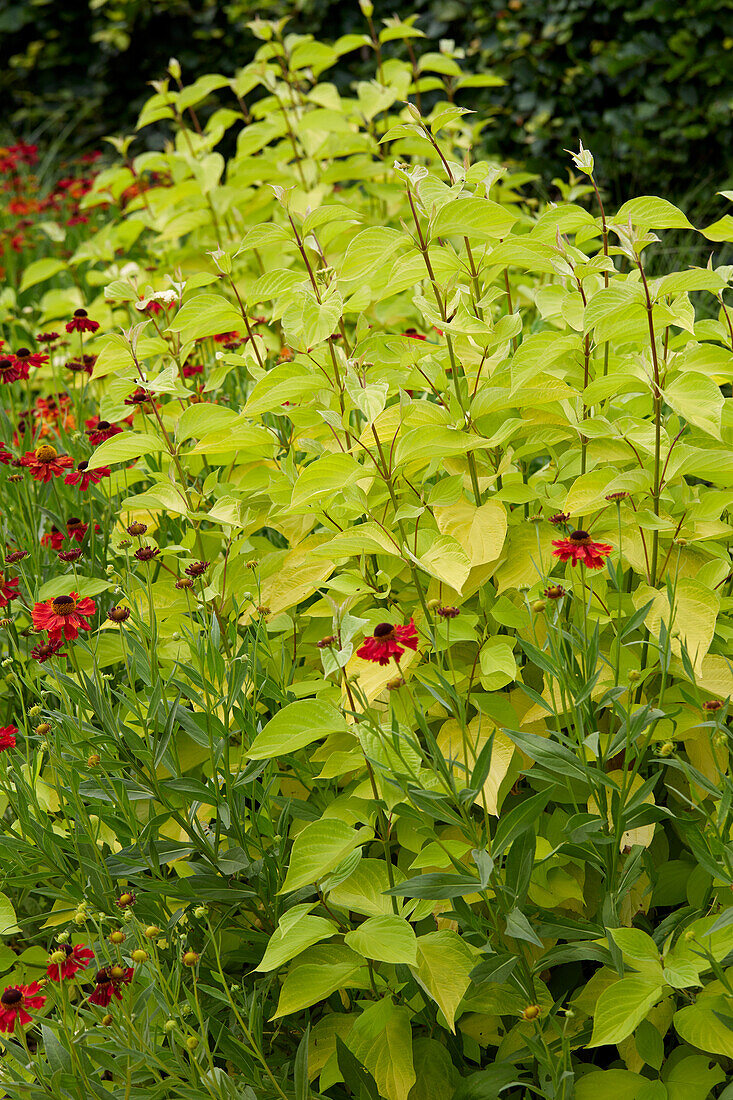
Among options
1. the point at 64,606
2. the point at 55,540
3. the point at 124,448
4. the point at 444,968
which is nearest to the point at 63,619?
the point at 64,606

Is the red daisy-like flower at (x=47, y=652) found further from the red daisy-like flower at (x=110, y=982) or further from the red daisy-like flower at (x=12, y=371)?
the red daisy-like flower at (x=12, y=371)

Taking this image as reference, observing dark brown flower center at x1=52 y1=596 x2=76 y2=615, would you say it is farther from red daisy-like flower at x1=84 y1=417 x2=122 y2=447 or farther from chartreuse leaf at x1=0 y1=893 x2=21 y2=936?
red daisy-like flower at x1=84 y1=417 x2=122 y2=447

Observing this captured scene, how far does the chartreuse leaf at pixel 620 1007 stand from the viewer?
1.07 metres

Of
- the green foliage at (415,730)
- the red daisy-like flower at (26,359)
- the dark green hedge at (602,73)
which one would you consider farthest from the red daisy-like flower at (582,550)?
the dark green hedge at (602,73)

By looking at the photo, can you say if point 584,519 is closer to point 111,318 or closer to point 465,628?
point 465,628

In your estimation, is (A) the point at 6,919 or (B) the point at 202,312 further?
(B) the point at 202,312

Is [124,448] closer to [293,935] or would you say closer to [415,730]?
[415,730]

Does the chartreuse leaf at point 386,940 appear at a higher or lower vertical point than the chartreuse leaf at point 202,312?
lower

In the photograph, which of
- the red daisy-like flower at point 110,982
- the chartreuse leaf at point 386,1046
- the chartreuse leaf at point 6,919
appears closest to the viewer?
the red daisy-like flower at point 110,982

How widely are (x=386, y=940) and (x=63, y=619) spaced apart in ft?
2.08

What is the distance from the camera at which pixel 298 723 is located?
1.20 metres

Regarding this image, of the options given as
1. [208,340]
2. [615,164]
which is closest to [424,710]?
[208,340]

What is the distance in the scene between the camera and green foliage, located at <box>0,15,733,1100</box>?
1.14 m

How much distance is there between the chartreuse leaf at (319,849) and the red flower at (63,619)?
1.48 feet
